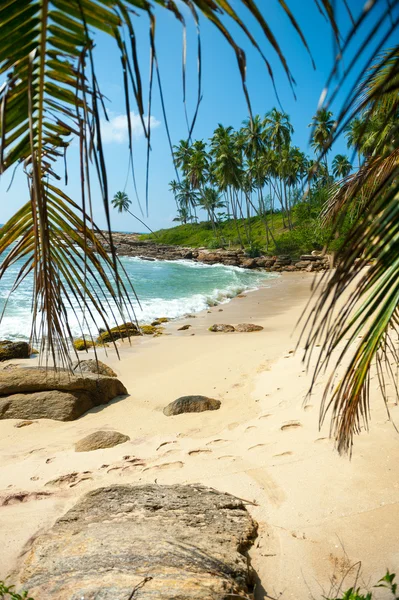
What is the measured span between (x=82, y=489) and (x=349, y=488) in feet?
6.97

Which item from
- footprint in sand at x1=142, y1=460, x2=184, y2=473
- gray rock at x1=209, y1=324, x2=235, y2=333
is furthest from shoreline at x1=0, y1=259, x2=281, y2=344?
footprint in sand at x1=142, y1=460, x2=184, y2=473

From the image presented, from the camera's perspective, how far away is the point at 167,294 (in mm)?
21562

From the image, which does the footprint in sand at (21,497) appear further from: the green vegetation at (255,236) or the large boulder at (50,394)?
the green vegetation at (255,236)

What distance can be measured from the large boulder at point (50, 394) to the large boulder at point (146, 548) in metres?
3.08

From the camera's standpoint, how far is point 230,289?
73.8 feet

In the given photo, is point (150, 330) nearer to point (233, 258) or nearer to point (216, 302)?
point (216, 302)

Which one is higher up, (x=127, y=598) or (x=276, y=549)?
(x=127, y=598)

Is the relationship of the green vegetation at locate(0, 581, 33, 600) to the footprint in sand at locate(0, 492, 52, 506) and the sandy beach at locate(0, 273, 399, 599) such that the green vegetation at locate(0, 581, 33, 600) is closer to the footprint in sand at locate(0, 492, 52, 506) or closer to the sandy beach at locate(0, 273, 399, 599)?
the sandy beach at locate(0, 273, 399, 599)

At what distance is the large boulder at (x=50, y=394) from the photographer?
18.6 feet

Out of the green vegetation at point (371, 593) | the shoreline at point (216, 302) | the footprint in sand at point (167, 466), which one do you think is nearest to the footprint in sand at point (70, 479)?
the footprint in sand at point (167, 466)

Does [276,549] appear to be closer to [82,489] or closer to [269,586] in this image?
[269,586]

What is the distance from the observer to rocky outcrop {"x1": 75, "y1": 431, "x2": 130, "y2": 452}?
4332 millimetres

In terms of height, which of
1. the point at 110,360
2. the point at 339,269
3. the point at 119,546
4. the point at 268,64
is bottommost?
the point at 110,360

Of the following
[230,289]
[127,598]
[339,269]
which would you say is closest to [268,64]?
[339,269]
